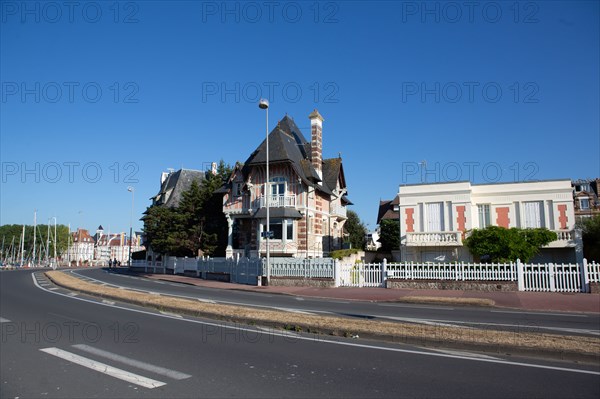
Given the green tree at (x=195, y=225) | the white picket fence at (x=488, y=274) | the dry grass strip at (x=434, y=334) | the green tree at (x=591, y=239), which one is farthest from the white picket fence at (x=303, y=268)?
the green tree at (x=591, y=239)

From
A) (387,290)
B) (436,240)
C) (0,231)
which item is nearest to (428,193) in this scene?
(436,240)

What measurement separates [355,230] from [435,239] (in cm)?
2566

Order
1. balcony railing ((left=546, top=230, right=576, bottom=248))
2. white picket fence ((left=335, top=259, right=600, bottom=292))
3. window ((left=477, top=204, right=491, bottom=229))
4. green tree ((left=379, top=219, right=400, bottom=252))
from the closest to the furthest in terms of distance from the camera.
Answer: white picket fence ((left=335, top=259, right=600, bottom=292)), balcony railing ((left=546, top=230, right=576, bottom=248)), window ((left=477, top=204, right=491, bottom=229)), green tree ((left=379, top=219, right=400, bottom=252))

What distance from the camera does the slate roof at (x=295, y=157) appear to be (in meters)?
35.5

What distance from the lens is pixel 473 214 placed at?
31.2 metres

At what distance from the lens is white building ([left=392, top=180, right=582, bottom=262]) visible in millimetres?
29141

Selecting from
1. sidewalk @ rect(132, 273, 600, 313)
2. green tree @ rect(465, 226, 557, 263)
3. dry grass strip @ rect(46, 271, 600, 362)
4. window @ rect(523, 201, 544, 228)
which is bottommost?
sidewalk @ rect(132, 273, 600, 313)

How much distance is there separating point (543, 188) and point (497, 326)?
2203 centimetres

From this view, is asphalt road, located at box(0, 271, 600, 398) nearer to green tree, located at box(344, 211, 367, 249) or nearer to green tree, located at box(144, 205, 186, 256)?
green tree, located at box(144, 205, 186, 256)

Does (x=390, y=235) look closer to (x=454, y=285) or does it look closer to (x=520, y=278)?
(x=454, y=285)

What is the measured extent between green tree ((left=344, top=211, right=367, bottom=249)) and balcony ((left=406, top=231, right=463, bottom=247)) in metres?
22.3

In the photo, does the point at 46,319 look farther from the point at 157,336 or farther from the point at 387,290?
the point at 387,290

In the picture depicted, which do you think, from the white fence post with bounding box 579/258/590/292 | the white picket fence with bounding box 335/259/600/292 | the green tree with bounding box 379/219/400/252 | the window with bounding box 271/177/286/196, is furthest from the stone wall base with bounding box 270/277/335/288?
the green tree with bounding box 379/219/400/252

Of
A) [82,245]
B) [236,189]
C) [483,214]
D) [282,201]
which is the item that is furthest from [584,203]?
[82,245]
